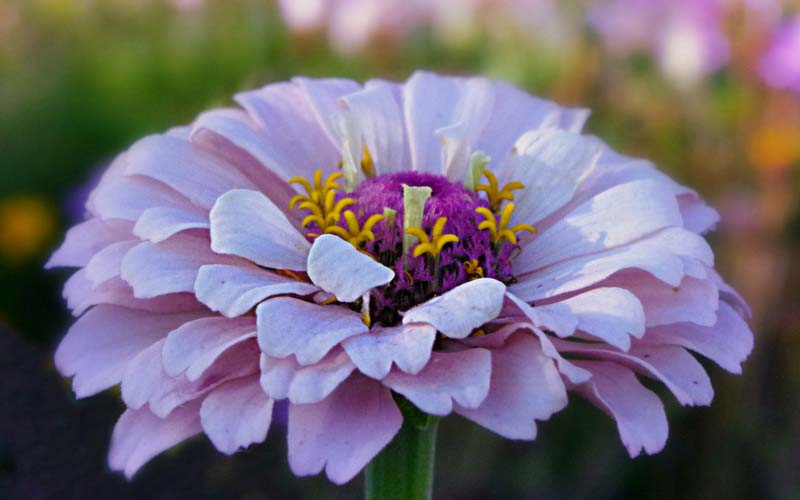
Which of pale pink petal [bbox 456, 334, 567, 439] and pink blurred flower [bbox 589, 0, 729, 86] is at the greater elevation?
pale pink petal [bbox 456, 334, 567, 439]

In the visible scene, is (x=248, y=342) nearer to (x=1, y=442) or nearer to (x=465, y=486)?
(x=1, y=442)

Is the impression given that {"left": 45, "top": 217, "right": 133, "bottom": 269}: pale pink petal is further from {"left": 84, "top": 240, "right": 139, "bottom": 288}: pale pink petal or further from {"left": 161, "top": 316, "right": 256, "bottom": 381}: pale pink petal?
{"left": 161, "top": 316, "right": 256, "bottom": 381}: pale pink petal

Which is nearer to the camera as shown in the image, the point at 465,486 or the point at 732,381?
the point at 465,486

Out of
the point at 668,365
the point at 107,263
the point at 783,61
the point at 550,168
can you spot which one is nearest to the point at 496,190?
the point at 550,168

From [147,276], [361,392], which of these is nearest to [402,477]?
[361,392]

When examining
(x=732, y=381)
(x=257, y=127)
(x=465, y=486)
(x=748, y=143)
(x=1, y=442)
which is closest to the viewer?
(x=1, y=442)

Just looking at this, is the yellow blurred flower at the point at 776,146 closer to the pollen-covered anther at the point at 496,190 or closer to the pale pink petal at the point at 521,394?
the pollen-covered anther at the point at 496,190

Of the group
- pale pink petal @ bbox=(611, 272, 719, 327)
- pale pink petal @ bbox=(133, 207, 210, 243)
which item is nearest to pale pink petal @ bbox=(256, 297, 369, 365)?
pale pink petal @ bbox=(133, 207, 210, 243)
